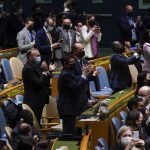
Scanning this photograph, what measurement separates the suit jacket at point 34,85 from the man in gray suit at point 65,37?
160 inches

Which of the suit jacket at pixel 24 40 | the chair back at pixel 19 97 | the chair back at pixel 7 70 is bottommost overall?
the chair back at pixel 7 70

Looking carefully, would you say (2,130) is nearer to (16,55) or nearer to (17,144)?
(17,144)

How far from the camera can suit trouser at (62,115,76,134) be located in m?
14.4

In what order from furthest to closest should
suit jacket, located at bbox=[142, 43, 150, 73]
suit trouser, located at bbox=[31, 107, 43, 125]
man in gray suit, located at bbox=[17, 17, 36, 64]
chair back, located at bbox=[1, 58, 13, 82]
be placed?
1. man in gray suit, located at bbox=[17, 17, 36, 64]
2. chair back, located at bbox=[1, 58, 13, 82]
3. suit jacket, located at bbox=[142, 43, 150, 73]
4. suit trouser, located at bbox=[31, 107, 43, 125]

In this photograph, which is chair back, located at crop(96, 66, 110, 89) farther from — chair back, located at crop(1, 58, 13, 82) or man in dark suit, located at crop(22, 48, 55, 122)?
man in dark suit, located at crop(22, 48, 55, 122)

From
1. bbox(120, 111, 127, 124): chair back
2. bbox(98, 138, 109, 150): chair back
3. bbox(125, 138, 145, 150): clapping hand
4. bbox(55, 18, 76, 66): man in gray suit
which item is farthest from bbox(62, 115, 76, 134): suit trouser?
bbox(55, 18, 76, 66): man in gray suit

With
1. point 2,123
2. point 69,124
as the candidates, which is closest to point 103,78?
point 69,124

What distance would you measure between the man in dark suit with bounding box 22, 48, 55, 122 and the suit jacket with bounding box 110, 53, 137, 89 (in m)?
1.90

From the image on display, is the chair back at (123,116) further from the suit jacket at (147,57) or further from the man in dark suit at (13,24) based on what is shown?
the man in dark suit at (13,24)

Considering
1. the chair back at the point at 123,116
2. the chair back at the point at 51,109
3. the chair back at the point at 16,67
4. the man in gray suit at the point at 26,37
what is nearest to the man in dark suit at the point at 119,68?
the chair back at the point at 51,109

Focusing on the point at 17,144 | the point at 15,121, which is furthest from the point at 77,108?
the point at 17,144

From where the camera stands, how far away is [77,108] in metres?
14.4

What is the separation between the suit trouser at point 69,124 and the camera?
14430 millimetres

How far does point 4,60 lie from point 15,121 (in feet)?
17.9
